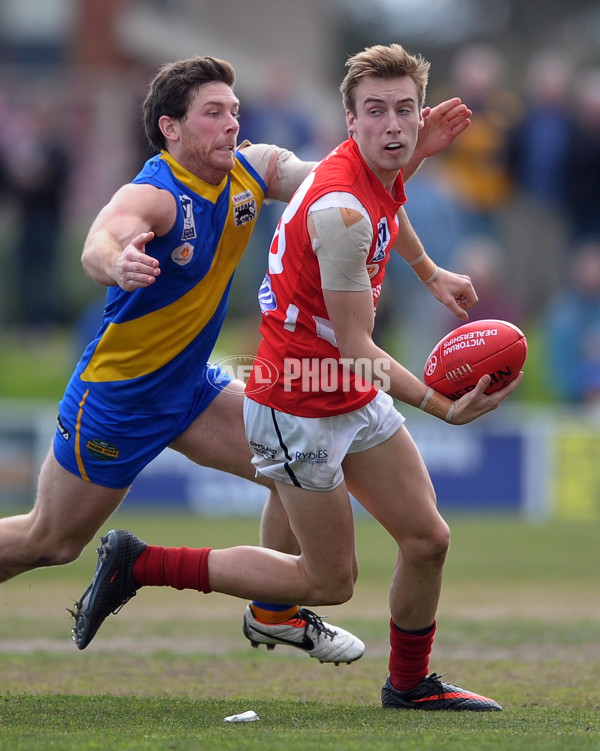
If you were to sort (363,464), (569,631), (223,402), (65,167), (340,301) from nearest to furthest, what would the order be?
(340,301) < (363,464) < (223,402) < (569,631) < (65,167)

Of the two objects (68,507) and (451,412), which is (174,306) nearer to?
(68,507)

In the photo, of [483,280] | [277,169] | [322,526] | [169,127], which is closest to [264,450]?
[322,526]

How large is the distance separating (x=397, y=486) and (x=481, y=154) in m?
9.82

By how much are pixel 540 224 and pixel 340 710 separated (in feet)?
36.8

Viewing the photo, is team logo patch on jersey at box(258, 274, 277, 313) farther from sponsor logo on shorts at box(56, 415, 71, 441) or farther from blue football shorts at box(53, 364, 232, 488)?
sponsor logo on shorts at box(56, 415, 71, 441)

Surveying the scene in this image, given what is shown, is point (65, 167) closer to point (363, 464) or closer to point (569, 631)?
point (569, 631)

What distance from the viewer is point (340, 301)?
5.34 metres

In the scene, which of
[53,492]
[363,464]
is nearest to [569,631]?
[363,464]

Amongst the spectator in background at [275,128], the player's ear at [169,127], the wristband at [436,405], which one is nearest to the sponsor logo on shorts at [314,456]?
the wristband at [436,405]

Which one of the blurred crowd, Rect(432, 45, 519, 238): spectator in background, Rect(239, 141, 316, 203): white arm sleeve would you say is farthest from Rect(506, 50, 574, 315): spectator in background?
Rect(239, 141, 316, 203): white arm sleeve

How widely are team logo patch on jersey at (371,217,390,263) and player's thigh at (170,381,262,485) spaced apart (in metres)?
1.13

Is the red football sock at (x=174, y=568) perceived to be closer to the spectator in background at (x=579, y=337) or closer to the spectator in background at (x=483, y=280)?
the spectator in background at (x=483, y=280)

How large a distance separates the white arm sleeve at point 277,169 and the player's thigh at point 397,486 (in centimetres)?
136

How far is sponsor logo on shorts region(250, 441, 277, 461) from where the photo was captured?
5688 mm
